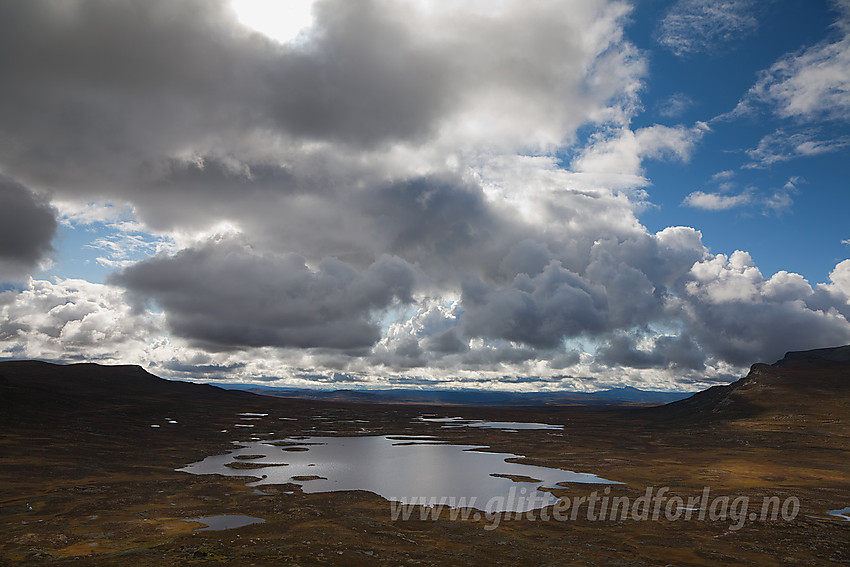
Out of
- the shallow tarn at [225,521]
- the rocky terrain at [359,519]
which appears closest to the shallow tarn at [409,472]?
the rocky terrain at [359,519]

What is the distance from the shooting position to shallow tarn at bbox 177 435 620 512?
6756cm

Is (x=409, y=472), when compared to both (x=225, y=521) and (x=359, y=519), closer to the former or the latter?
(x=359, y=519)

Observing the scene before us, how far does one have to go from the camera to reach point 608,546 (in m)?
44.4

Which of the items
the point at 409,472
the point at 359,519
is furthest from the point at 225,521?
the point at 409,472

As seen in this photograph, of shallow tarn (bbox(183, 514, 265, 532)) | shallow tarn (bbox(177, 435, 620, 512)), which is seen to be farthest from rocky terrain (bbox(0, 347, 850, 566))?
shallow tarn (bbox(177, 435, 620, 512))

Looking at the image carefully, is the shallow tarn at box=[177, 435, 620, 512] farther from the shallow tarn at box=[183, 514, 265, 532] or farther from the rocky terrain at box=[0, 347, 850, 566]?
the shallow tarn at box=[183, 514, 265, 532]

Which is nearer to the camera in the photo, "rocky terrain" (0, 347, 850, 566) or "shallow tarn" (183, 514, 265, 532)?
→ "rocky terrain" (0, 347, 850, 566)

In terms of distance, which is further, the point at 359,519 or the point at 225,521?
the point at 359,519

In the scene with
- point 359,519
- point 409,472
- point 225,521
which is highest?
point 225,521

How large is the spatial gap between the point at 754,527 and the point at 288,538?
48.1 m

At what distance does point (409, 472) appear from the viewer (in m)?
90.1

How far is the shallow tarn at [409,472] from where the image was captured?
67.6 metres

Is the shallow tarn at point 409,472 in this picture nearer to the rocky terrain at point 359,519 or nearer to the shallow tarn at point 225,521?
the rocky terrain at point 359,519

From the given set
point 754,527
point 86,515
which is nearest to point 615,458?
point 754,527
